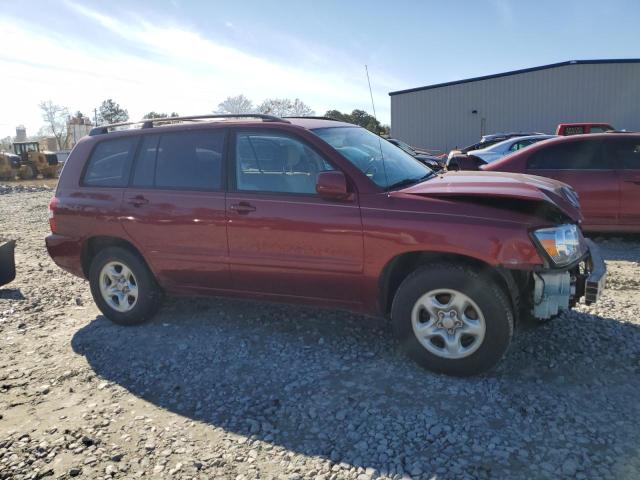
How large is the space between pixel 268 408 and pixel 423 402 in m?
0.99

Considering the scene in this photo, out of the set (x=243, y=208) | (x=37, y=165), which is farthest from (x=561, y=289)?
(x=37, y=165)

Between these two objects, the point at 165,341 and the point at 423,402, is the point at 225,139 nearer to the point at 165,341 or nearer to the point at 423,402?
the point at 165,341

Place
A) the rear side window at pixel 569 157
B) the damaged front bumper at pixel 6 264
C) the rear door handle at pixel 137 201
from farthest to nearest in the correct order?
the rear side window at pixel 569 157, the damaged front bumper at pixel 6 264, the rear door handle at pixel 137 201

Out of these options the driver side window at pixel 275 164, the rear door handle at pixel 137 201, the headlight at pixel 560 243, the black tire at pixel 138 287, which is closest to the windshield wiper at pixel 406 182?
the driver side window at pixel 275 164

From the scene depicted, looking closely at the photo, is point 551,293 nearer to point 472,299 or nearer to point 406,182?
point 472,299

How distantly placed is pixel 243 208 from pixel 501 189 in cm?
191

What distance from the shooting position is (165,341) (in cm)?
435

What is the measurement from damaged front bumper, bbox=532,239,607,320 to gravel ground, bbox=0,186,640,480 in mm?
486

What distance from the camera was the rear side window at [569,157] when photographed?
7.00 metres

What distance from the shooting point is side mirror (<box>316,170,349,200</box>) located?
3521 millimetres

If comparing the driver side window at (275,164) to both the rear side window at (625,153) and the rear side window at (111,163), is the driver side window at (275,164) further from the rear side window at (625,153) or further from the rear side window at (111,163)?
the rear side window at (625,153)

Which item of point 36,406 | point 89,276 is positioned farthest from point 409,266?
point 89,276

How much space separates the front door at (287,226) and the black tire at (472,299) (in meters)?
0.39

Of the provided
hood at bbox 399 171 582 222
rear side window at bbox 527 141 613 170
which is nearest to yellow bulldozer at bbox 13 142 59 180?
rear side window at bbox 527 141 613 170
